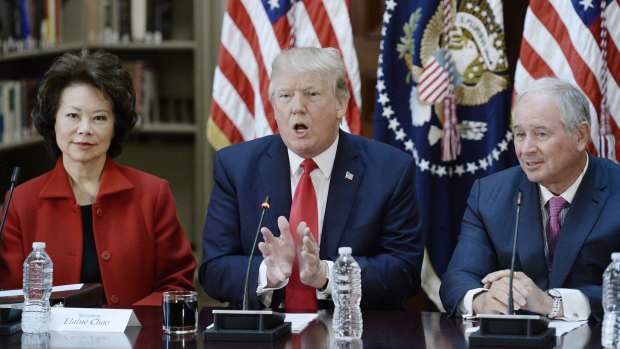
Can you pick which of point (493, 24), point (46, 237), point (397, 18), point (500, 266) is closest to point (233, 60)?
point (397, 18)

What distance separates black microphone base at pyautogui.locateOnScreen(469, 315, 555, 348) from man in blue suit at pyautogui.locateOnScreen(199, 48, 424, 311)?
0.67 metres

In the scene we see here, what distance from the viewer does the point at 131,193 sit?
353cm

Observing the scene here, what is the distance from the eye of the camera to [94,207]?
3475 millimetres

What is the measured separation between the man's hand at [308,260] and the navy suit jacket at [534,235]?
37 cm

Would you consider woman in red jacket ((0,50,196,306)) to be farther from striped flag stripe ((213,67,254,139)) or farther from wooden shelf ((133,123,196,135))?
wooden shelf ((133,123,196,135))

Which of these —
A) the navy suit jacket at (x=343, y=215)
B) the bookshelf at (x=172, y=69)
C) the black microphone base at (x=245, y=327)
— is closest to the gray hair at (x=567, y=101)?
the navy suit jacket at (x=343, y=215)

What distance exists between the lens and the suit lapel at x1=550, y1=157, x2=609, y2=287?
304cm

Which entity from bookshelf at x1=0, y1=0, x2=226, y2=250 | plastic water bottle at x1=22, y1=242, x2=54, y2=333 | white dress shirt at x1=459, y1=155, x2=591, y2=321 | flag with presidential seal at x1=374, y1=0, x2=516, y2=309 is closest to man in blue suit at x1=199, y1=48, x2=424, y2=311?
Answer: white dress shirt at x1=459, y1=155, x2=591, y2=321

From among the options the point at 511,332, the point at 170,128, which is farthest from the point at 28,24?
the point at 511,332

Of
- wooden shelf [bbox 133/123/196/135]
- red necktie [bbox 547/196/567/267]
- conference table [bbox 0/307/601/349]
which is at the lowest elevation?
conference table [bbox 0/307/601/349]

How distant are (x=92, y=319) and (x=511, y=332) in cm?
107

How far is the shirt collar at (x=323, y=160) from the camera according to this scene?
3.34 metres

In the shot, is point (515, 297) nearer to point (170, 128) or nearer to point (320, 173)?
point (320, 173)

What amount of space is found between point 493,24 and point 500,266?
54.1 inches
